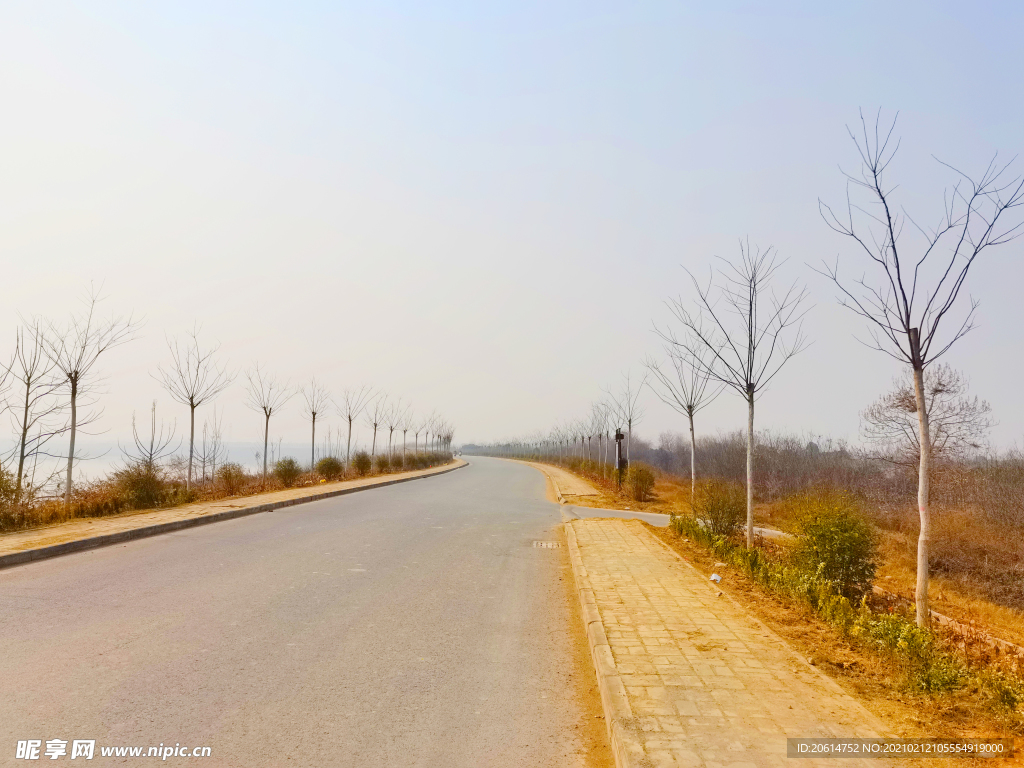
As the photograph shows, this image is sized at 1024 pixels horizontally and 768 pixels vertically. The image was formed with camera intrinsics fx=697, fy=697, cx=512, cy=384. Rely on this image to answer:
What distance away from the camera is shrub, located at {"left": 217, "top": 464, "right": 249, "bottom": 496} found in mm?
21344

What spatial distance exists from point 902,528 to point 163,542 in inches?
774

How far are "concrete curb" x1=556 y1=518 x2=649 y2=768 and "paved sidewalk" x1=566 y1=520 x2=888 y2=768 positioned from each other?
1 cm

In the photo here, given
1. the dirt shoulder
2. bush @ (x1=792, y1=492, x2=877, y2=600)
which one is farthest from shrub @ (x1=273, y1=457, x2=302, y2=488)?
bush @ (x1=792, y1=492, x2=877, y2=600)

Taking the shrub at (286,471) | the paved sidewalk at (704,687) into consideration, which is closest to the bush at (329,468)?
the shrub at (286,471)

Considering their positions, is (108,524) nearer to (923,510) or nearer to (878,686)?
(878,686)

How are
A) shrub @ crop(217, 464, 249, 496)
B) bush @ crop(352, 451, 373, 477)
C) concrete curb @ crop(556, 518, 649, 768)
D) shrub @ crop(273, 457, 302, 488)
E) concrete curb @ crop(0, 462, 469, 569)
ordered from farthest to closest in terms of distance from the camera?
bush @ crop(352, 451, 373, 477) → shrub @ crop(273, 457, 302, 488) → shrub @ crop(217, 464, 249, 496) → concrete curb @ crop(0, 462, 469, 569) → concrete curb @ crop(556, 518, 649, 768)

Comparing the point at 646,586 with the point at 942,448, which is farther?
the point at 942,448

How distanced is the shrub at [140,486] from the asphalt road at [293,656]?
582cm

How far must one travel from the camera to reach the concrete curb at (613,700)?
3650 millimetres

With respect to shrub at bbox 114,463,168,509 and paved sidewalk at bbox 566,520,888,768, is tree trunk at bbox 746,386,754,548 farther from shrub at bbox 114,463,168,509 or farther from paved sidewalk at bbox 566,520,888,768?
shrub at bbox 114,463,168,509

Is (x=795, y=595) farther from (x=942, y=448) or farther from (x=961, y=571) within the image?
(x=942, y=448)

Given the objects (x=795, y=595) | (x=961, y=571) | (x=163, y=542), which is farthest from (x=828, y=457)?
(x=163, y=542)

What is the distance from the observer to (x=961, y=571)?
15.8 metres

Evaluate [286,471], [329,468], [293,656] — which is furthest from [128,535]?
[329,468]
